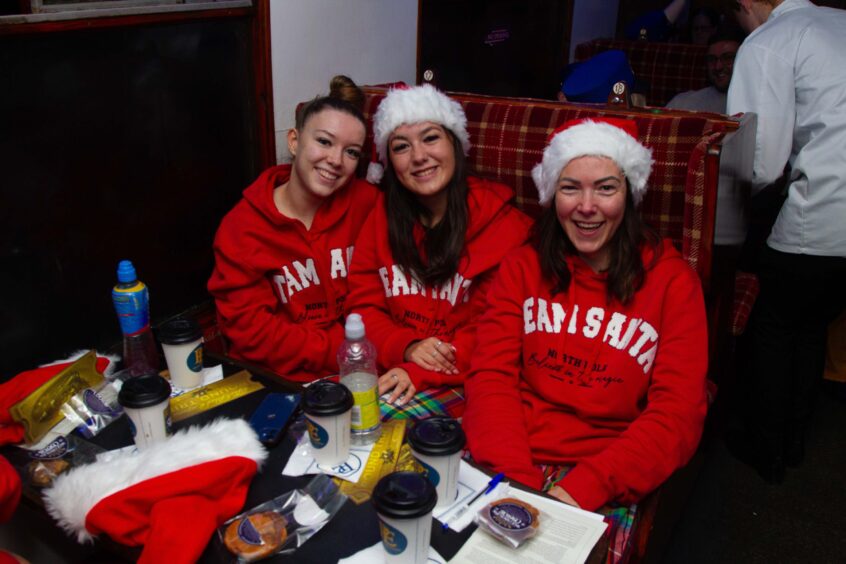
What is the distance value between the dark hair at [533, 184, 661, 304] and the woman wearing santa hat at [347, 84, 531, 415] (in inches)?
8.8

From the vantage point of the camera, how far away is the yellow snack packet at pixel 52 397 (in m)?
1.29

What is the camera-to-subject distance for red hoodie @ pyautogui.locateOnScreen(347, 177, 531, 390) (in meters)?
1.82

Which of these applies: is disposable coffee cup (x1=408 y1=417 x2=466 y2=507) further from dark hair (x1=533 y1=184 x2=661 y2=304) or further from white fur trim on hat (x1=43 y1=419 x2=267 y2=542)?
dark hair (x1=533 y1=184 x2=661 y2=304)

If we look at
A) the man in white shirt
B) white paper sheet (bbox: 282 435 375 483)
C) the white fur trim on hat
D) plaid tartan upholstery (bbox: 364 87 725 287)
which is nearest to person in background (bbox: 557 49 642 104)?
the man in white shirt

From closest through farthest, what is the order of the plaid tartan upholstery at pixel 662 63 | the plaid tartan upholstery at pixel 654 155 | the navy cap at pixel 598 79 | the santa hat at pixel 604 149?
the santa hat at pixel 604 149, the plaid tartan upholstery at pixel 654 155, the navy cap at pixel 598 79, the plaid tartan upholstery at pixel 662 63

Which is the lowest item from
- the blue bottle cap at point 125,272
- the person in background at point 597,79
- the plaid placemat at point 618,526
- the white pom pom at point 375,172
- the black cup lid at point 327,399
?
the plaid placemat at point 618,526

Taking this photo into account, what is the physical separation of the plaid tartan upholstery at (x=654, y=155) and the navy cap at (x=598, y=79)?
946 mm

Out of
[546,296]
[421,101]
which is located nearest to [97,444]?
[546,296]

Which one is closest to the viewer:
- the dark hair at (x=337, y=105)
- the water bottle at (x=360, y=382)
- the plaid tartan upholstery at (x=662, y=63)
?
the water bottle at (x=360, y=382)

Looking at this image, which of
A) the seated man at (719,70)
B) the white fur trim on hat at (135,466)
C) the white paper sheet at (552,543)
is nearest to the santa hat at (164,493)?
the white fur trim on hat at (135,466)

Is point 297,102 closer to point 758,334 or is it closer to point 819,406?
point 758,334

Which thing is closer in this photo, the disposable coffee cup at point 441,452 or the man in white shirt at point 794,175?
the disposable coffee cup at point 441,452

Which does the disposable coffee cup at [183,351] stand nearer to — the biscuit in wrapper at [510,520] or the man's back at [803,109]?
the biscuit in wrapper at [510,520]

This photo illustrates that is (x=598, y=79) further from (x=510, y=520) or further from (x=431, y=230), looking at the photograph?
(x=510, y=520)
